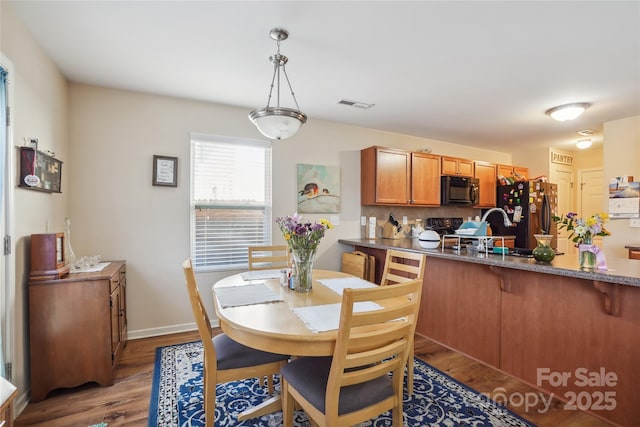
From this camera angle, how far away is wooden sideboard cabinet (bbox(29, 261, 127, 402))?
206cm

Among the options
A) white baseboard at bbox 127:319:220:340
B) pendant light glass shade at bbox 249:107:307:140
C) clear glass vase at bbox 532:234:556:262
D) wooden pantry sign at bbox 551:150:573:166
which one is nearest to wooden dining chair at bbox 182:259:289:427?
pendant light glass shade at bbox 249:107:307:140

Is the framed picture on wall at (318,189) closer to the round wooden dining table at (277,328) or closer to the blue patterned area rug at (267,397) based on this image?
the round wooden dining table at (277,328)

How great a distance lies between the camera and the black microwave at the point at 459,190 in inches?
181

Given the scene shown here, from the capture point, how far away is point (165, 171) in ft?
10.4

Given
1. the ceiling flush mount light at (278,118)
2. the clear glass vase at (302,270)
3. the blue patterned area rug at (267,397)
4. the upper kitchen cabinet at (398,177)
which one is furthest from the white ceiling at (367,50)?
the blue patterned area rug at (267,397)

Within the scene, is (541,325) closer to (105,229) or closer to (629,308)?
(629,308)

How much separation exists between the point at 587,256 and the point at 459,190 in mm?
2780

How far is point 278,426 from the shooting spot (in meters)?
1.81

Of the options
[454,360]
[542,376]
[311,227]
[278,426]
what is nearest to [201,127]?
[311,227]

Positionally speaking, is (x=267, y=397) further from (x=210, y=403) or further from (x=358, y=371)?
(x=358, y=371)

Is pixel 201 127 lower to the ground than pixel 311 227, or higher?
higher

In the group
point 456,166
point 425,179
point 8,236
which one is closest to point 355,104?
point 425,179

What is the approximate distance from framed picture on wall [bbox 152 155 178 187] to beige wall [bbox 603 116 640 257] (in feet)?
17.1

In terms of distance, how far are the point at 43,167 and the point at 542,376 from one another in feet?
12.8
